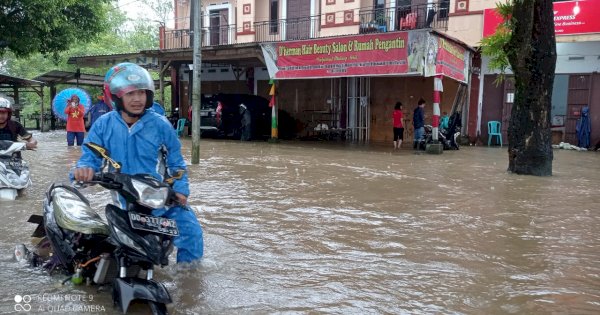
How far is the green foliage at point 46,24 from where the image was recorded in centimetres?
1457

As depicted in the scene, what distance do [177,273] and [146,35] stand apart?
139ft

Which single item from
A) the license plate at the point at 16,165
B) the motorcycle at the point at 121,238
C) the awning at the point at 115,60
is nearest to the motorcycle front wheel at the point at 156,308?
the motorcycle at the point at 121,238

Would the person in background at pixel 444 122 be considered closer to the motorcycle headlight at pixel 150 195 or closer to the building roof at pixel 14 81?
the motorcycle headlight at pixel 150 195

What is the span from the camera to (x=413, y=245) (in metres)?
4.54

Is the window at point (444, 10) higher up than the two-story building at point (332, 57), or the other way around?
the window at point (444, 10)

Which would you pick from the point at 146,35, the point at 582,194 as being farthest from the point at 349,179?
the point at 146,35

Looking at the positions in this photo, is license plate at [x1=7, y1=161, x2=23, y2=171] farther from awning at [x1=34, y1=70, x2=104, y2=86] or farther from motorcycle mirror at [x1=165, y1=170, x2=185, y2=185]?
awning at [x1=34, y1=70, x2=104, y2=86]

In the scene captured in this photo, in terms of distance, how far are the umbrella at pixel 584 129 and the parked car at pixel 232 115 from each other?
411 inches

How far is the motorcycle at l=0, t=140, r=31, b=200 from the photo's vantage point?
6.03 metres

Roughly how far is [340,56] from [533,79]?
6062 millimetres

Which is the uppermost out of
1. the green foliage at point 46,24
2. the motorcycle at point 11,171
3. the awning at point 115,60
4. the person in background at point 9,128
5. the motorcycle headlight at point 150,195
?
the green foliage at point 46,24

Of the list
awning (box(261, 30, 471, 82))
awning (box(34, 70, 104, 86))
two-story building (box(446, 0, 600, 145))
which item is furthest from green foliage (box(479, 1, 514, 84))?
awning (box(34, 70, 104, 86))

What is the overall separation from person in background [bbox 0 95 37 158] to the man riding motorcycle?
3196 mm

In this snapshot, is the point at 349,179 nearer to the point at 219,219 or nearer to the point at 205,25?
the point at 219,219
